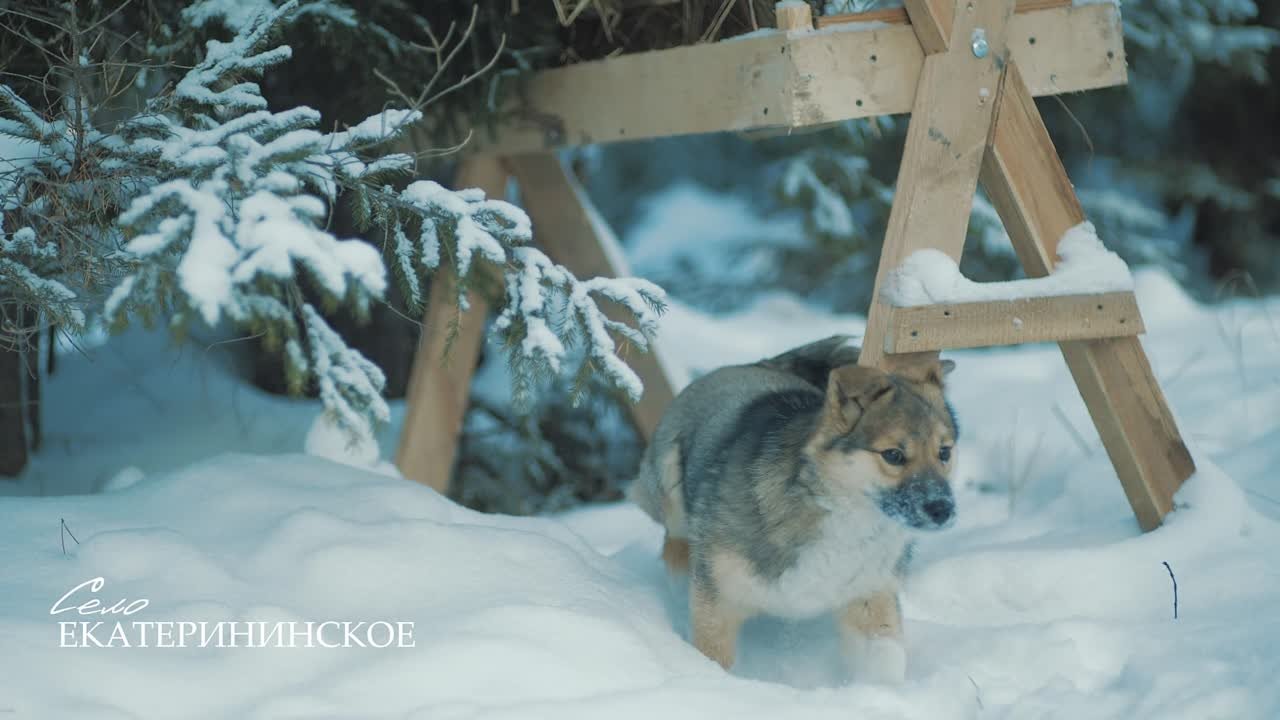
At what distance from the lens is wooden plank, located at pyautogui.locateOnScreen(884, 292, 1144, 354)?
3.41 meters

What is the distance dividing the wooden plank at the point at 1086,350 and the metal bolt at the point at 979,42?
0.39 feet

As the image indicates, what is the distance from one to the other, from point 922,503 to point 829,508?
291 millimetres

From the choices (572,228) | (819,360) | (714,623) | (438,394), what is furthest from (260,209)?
(572,228)

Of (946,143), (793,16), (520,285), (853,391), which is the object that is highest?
(793,16)

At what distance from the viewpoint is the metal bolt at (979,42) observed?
11.3 feet

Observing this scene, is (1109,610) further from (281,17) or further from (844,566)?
(281,17)

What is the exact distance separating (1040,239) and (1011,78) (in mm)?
517

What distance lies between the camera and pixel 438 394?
531cm

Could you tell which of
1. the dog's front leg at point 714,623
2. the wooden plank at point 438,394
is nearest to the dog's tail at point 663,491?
the dog's front leg at point 714,623

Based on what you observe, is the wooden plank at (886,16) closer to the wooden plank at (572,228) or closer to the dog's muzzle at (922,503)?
the dog's muzzle at (922,503)

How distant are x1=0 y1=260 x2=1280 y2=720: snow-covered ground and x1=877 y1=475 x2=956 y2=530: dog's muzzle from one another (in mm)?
479

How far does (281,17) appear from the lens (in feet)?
10.3

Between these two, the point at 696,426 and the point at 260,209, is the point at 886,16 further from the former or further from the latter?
the point at 260,209

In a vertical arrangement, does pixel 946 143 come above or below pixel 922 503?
above
